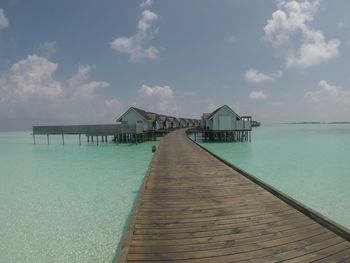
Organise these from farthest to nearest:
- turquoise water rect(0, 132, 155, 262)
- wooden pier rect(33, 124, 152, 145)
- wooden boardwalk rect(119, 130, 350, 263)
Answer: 1. wooden pier rect(33, 124, 152, 145)
2. turquoise water rect(0, 132, 155, 262)
3. wooden boardwalk rect(119, 130, 350, 263)

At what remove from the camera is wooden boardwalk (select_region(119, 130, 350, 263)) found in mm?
3330

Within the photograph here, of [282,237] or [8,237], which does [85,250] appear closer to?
[8,237]

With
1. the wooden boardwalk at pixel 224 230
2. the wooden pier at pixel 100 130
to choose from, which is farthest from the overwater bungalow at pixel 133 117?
the wooden boardwalk at pixel 224 230

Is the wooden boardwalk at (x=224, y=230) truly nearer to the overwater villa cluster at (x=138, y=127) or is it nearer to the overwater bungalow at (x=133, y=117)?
the overwater villa cluster at (x=138, y=127)

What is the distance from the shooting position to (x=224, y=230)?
4102 mm

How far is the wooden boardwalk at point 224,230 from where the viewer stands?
131 inches

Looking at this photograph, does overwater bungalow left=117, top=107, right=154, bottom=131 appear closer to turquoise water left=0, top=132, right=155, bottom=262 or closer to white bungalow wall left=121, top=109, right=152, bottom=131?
white bungalow wall left=121, top=109, right=152, bottom=131

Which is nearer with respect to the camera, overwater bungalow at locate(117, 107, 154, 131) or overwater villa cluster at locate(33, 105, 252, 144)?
overwater villa cluster at locate(33, 105, 252, 144)

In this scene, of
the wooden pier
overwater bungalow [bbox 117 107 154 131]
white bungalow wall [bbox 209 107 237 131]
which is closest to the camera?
the wooden pier

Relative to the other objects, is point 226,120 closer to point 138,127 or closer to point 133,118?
point 138,127

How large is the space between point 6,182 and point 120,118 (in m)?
26.5

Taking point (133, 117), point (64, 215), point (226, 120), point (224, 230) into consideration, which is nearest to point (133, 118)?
point (133, 117)

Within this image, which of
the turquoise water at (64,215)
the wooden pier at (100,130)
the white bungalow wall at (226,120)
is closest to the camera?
the turquoise water at (64,215)

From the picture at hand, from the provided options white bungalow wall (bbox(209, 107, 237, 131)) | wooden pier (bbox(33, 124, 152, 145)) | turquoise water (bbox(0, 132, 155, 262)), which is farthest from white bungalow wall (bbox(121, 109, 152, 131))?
turquoise water (bbox(0, 132, 155, 262))
